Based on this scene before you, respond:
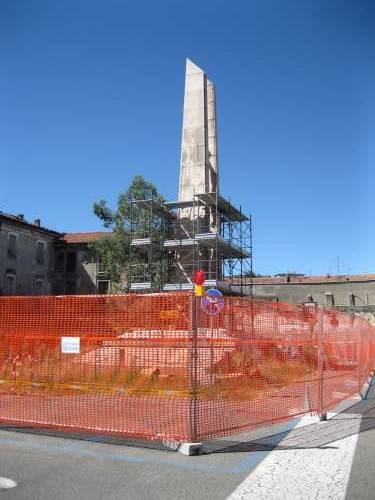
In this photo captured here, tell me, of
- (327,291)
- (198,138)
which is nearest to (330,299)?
(327,291)

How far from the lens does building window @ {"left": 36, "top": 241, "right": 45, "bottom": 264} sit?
50031mm

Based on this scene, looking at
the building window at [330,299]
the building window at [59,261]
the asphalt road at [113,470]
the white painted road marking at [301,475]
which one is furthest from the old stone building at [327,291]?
the asphalt road at [113,470]

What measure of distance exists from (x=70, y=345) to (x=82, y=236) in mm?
47566

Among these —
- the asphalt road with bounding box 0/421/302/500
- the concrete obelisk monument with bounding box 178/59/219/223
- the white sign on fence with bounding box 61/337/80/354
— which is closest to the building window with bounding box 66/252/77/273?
the concrete obelisk monument with bounding box 178/59/219/223

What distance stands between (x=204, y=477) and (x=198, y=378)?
6.02 feet

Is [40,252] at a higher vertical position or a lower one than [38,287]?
higher

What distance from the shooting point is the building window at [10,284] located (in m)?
45.4

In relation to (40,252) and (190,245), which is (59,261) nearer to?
(40,252)

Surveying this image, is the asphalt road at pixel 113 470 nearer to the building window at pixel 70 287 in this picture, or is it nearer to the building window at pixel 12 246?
the building window at pixel 12 246

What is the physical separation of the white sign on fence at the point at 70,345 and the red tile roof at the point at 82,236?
1731 inches

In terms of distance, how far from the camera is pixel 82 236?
5528cm

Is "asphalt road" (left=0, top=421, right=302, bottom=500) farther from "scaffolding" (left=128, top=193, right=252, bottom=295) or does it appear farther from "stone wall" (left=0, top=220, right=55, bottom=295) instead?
"stone wall" (left=0, top=220, right=55, bottom=295)

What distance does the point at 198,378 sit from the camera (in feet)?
24.3

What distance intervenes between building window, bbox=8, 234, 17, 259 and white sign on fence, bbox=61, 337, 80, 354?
39.3m
